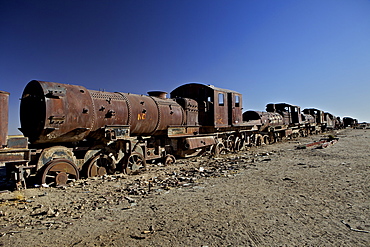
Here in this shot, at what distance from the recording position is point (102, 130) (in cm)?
786

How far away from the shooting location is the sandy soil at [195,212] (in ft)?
11.0

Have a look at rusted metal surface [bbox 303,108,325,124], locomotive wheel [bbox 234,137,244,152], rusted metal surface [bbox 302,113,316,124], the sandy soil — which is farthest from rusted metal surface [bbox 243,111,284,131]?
rusted metal surface [bbox 303,108,325,124]

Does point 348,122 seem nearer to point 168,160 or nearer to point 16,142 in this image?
point 168,160

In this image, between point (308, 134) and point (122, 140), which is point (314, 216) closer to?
point (122, 140)

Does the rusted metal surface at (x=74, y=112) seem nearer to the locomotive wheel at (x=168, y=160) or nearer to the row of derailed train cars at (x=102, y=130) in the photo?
the row of derailed train cars at (x=102, y=130)

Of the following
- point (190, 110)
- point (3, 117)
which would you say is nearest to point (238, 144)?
point (190, 110)

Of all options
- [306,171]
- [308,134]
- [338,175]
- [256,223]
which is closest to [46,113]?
[256,223]

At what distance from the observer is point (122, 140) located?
8.27m

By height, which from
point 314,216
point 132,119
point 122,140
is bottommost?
point 314,216

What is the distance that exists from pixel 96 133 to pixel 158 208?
14.2 ft

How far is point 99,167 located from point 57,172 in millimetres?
1388

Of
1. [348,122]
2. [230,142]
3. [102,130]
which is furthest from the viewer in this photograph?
[348,122]

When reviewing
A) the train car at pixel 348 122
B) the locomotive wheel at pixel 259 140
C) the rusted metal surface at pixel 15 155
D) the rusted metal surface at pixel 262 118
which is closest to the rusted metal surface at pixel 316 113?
the rusted metal surface at pixel 262 118

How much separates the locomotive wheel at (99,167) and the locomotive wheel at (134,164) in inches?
20.5
